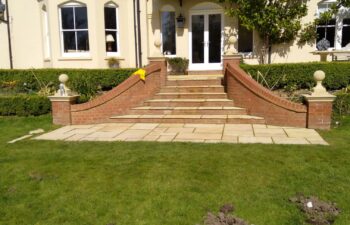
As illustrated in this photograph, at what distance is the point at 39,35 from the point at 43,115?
638cm

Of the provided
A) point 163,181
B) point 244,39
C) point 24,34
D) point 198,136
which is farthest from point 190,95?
point 24,34

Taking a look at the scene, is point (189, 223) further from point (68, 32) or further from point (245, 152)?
point (68, 32)

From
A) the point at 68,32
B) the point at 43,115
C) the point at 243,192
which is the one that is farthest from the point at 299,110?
the point at 68,32

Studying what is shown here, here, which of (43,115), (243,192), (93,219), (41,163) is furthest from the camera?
(43,115)

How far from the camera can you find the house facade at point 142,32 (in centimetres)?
1318

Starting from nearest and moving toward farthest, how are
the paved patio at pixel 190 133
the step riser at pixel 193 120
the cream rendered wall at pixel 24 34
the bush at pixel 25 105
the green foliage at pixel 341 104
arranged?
the paved patio at pixel 190 133, the step riser at pixel 193 120, the green foliage at pixel 341 104, the bush at pixel 25 105, the cream rendered wall at pixel 24 34

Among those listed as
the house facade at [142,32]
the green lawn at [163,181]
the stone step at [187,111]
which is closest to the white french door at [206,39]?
the house facade at [142,32]

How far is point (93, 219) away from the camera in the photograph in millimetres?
3441

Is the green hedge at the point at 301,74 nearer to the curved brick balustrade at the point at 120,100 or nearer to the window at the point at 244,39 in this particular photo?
the curved brick balustrade at the point at 120,100

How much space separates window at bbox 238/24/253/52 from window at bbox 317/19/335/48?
2.56 meters

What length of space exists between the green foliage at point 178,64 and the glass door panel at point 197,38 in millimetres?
631

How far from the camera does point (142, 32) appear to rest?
46.4 feet

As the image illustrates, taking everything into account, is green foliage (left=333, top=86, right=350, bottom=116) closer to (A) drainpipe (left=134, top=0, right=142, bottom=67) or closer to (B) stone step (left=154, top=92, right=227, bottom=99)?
(B) stone step (left=154, top=92, right=227, bottom=99)

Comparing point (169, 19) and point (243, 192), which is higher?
point (169, 19)
